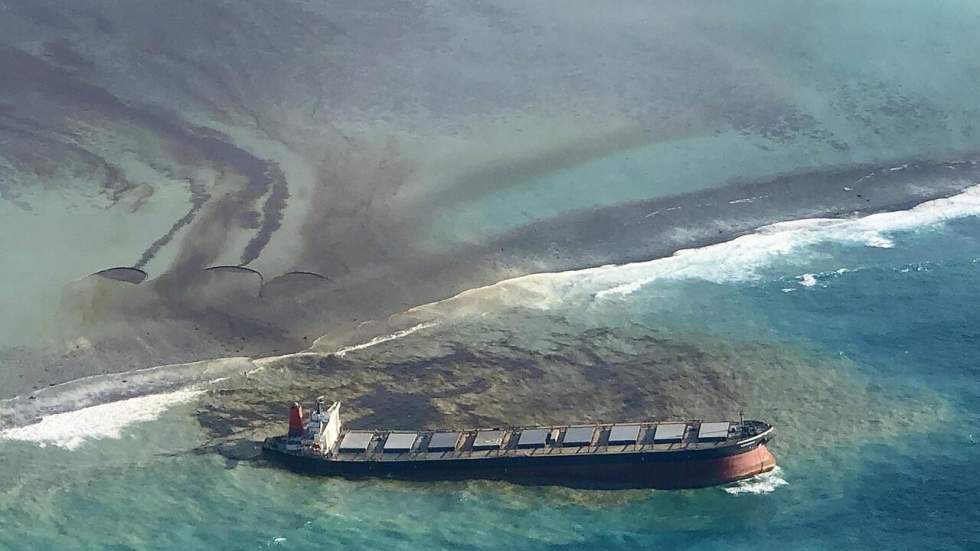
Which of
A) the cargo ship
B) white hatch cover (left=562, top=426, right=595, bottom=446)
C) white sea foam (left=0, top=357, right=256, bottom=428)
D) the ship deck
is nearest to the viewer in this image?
the cargo ship

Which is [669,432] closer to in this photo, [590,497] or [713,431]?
[713,431]

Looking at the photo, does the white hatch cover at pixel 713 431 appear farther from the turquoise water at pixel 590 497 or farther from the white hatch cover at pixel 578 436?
the white hatch cover at pixel 578 436

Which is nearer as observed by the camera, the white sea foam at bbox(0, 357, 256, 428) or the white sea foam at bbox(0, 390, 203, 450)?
the white sea foam at bbox(0, 390, 203, 450)

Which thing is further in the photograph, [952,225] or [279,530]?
[952,225]

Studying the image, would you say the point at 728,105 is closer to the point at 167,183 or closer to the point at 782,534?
the point at 167,183

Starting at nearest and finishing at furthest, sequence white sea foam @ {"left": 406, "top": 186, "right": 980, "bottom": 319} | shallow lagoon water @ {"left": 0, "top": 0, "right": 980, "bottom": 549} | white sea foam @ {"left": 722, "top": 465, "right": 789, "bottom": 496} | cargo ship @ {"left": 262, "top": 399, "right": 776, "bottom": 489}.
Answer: shallow lagoon water @ {"left": 0, "top": 0, "right": 980, "bottom": 549}
white sea foam @ {"left": 722, "top": 465, "right": 789, "bottom": 496}
cargo ship @ {"left": 262, "top": 399, "right": 776, "bottom": 489}
white sea foam @ {"left": 406, "top": 186, "right": 980, "bottom": 319}

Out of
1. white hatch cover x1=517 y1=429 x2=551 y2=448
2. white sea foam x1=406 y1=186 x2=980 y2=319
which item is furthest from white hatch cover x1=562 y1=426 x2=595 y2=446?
white sea foam x1=406 y1=186 x2=980 y2=319

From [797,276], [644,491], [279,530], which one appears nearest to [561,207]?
[797,276]

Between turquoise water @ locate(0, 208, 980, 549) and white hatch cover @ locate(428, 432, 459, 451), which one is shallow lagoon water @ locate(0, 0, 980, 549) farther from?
white hatch cover @ locate(428, 432, 459, 451)

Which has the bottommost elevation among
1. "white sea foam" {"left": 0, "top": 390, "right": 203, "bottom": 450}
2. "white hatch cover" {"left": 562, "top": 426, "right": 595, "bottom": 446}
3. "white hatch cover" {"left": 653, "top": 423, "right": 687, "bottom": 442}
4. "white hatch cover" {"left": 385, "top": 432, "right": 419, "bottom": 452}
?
"white sea foam" {"left": 0, "top": 390, "right": 203, "bottom": 450}
